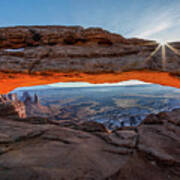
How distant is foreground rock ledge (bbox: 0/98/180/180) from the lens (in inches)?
60.1

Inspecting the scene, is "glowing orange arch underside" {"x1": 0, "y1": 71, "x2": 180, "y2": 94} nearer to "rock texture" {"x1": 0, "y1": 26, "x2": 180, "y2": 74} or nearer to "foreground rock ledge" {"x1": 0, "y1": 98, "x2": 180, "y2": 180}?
"rock texture" {"x1": 0, "y1": 26, "x2": 180, "y2": 74}

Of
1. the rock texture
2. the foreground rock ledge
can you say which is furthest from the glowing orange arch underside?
the foreground rock ledge

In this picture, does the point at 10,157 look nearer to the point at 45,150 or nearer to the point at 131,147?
the point at 45,150

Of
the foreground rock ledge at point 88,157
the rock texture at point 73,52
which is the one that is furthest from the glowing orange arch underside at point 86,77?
the foreground rock ledge at point 88,157

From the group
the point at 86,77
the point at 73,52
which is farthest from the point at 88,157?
the point at 73,52

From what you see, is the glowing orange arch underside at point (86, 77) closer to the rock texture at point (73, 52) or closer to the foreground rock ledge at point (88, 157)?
the rock texture at point (73, 52)

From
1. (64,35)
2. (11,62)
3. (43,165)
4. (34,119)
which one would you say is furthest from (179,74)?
(34,119)

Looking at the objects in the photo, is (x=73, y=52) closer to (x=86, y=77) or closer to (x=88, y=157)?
(x=86, y=77)

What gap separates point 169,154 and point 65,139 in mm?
2671

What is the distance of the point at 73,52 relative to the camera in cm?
323

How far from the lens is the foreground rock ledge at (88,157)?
153cm

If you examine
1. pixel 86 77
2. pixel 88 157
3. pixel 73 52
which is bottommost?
pixel 88 157

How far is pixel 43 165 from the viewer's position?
1.62 metres

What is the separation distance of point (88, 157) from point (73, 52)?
3054 mm
